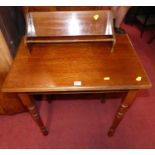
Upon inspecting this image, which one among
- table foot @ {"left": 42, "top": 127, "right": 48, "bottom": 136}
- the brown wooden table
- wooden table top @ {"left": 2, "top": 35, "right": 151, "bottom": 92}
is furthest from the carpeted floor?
wooden table top @ {"left": 2, "top": 35, "right": 151, "bottom": 92}

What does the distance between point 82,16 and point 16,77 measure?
0.57 m

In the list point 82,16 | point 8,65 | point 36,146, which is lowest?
point 36,146

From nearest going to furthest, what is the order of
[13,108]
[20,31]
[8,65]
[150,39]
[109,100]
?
[8,65] < [13,108] < [20,31] < [109,100] < [150,39]

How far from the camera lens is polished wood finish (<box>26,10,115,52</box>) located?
3.45ft

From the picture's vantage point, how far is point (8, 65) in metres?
1.18

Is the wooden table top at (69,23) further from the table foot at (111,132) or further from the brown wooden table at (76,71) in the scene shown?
the table foot at (111,132)

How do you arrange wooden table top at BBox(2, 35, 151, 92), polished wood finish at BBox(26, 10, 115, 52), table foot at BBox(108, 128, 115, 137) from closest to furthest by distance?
wooden table top at BBox(2, 35, 151, 92) → polished wood finish at BBox(26, 10, 115, 52) → table foot at BBox(108, 128, 115, 137)

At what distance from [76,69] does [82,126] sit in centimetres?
69

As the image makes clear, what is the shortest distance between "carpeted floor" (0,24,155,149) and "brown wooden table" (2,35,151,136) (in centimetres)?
36

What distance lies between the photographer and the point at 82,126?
1441 millimetres

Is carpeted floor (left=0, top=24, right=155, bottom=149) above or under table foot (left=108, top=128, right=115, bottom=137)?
under

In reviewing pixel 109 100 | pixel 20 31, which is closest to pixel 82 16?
pixel 20 31

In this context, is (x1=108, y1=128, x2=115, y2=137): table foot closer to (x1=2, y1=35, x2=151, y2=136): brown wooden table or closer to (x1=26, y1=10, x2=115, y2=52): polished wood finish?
Answer: (x1=2, y1=35, x2=151, y2=136): brown wooden table
